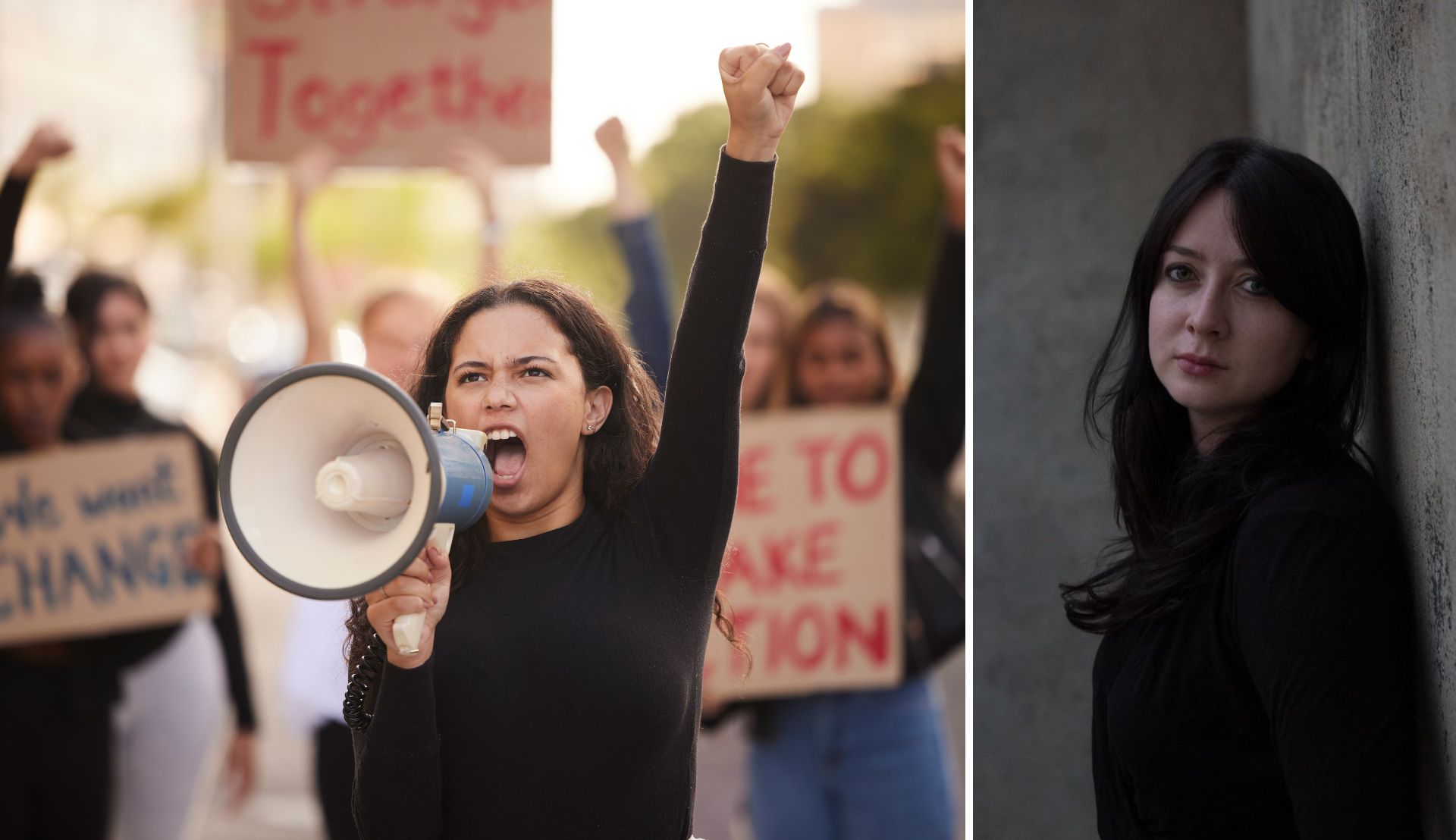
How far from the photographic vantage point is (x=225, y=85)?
395 cm

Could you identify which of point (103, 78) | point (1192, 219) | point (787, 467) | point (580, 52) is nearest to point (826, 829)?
point (787, 467)

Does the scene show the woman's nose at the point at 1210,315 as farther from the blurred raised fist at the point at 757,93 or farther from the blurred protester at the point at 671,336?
the blurred protester at the point at 671,336

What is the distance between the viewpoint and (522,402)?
1.66 metres

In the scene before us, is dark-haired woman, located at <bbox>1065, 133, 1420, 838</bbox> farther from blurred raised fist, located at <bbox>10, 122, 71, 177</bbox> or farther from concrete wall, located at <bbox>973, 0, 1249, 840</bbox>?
blurred raised fist, located at <bbox>10, 122, 71, 177</bbox>

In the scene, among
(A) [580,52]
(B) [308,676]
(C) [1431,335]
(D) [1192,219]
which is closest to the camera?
(C) [1431,335]

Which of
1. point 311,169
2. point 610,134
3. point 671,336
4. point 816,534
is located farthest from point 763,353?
point 610,134

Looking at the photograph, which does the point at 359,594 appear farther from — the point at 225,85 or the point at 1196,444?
the point at 225,85

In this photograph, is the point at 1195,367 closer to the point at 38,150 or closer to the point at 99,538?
the point at 38,150

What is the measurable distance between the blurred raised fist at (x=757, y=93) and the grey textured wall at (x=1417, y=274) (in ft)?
2.25

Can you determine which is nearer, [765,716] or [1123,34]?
[1123,34]

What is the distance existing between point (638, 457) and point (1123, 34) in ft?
5.83

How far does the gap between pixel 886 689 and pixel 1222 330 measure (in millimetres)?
2228

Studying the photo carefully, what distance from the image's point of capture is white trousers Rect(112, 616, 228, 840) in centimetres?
382

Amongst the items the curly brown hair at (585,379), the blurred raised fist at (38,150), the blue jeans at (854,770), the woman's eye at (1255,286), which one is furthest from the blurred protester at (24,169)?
the woman's eye at (1255,286)
